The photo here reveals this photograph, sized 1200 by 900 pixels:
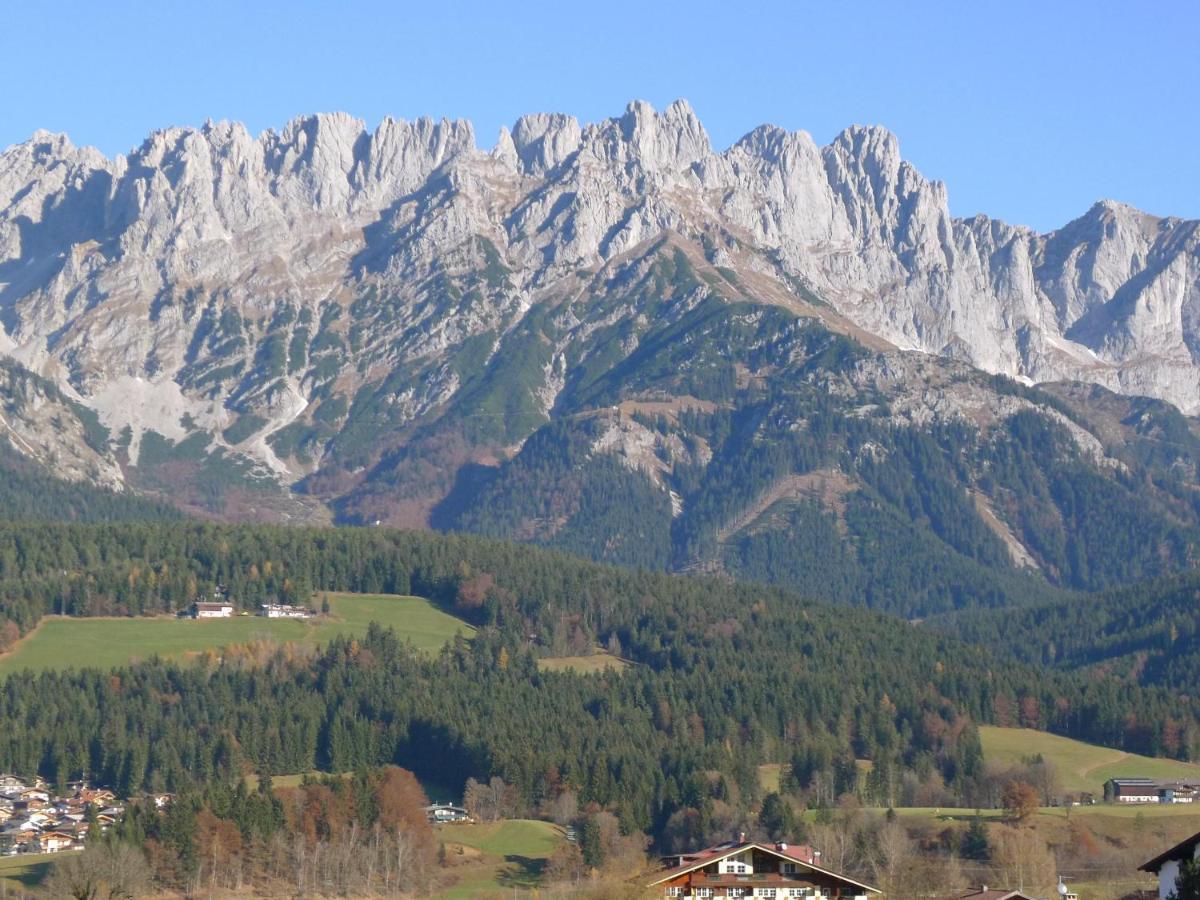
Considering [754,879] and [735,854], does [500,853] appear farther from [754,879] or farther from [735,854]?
[754,879]

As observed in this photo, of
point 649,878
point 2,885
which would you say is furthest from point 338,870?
point 649,878

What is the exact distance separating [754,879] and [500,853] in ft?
203

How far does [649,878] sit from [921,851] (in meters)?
56.5

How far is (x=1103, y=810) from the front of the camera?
192125 mm

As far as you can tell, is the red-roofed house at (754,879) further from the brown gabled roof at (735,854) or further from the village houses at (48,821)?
the village houses at (48,821)

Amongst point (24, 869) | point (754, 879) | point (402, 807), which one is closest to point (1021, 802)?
point (402, 807)

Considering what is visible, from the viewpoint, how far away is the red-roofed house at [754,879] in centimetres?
11912

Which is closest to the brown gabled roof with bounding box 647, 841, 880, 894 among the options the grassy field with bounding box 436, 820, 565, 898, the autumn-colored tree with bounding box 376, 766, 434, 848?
the grassy field with bounding box 436, 820, 565, 898

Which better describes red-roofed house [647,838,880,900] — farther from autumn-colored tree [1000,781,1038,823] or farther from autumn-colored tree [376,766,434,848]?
autumn-colored tree [1000,781,1038,823]

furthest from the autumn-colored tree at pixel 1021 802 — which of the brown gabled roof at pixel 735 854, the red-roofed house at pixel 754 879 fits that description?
the red-roofed house at pixel 754 879

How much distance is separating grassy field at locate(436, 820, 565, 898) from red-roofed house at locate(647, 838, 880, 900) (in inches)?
1626

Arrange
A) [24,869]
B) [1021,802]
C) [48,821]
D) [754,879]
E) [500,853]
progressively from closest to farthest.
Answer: [754,879] < [24,869] < [500,853] < [1021,802] < [48,821]

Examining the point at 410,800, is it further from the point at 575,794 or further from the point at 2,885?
the point at 2,885

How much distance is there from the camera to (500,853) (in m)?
179
